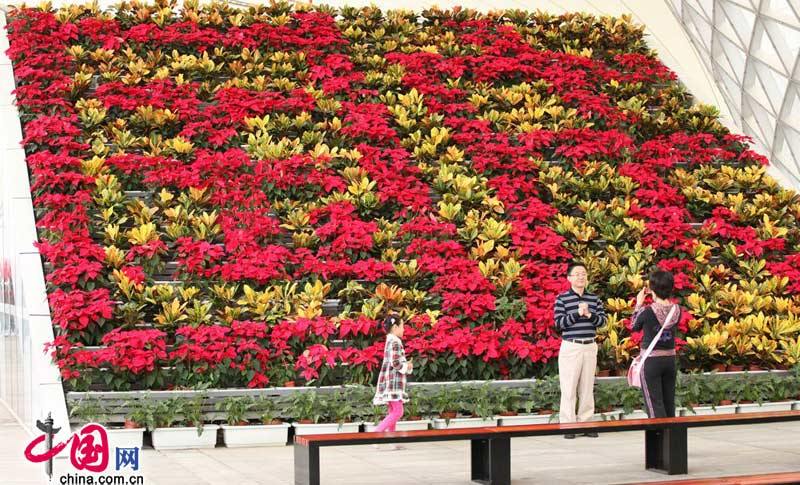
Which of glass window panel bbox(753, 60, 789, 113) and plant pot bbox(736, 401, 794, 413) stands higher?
glass window panel bbox(753, 60, 789, 113)

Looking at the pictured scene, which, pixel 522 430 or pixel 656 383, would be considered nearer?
pixel 522 430

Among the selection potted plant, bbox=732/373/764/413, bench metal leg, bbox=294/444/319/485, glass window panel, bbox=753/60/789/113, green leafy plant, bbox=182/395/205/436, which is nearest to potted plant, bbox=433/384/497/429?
green leafy plant, bbox=182/395/205/436

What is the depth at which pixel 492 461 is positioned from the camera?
8016 mm

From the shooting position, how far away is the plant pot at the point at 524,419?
34.5 feet

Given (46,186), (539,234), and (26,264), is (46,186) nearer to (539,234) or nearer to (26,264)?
(26,264)

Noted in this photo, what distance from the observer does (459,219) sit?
13383 millimetres

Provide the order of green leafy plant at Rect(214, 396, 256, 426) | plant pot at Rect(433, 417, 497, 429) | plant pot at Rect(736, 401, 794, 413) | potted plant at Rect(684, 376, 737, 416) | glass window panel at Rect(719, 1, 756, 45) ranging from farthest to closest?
1. glass window panel at Rect(719, 1, 756, 45)
2. plant pot at Rect(736, 401, 794, 413)
3. potted plant at Rect(684, 376, 737, 416)
4. plant pot at Rect(433, 417, 497, 429)
5. green leafy plant at Rect(214, 396, 256, 426)

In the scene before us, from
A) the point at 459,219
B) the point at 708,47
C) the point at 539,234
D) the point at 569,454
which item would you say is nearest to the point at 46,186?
the point at 459,219

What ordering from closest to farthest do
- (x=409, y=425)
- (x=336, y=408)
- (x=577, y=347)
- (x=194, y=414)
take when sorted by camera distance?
(x=194, y=414) < (x=577, y=347) < (x=336, y=408) < (x=409, y=425)

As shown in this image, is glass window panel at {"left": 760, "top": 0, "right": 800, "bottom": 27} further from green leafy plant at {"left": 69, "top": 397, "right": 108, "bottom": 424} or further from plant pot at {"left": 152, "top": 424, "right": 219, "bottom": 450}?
green leafy plant at {"left": 69, "top": 397, "right": 108, "bottom": 424}

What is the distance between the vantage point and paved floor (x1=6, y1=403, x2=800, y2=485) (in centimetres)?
833

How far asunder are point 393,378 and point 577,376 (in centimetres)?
173

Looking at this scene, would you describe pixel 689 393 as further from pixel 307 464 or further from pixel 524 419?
pixel 307 464

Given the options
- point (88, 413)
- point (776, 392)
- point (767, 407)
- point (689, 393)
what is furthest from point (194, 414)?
point (776, 392)
